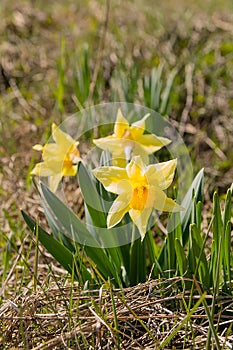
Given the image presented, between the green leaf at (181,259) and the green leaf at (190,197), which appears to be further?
the green leaf at (190,197)

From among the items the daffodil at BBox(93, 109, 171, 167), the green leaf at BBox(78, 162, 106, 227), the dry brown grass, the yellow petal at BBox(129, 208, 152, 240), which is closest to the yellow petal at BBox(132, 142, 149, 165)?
the daffodil at BBox(93, 109, 171, 167)

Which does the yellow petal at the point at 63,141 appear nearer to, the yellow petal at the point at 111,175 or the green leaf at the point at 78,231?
the green leaf at the point at 78,231

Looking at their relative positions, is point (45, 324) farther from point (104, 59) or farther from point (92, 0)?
point (92, 0)

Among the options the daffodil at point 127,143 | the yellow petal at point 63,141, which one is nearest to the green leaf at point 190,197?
the daffodil at point 127,143

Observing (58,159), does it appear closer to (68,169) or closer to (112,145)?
(68,169)

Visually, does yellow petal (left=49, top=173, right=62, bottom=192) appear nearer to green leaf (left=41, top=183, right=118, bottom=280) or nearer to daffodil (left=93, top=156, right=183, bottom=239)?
green leaf (left=41, top=183, right=118, bottom=280)

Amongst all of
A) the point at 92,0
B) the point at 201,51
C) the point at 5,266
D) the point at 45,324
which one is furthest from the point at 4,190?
the point at 92,0

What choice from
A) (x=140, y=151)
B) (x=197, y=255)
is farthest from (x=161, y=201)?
(x=140, y=151)
